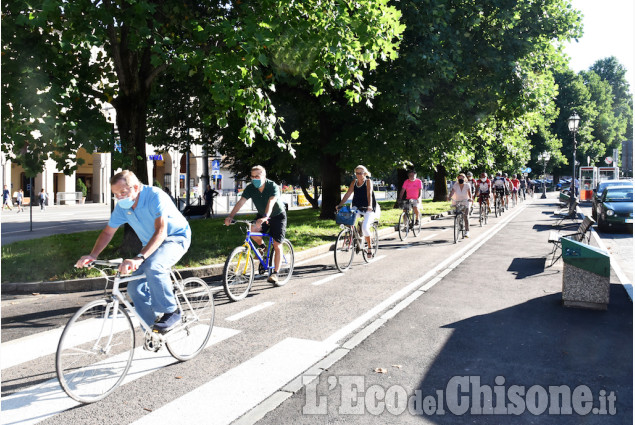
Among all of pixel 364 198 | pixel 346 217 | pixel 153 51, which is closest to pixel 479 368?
pixel 346 217

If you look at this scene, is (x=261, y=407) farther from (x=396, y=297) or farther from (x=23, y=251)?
(x=23, y=251)

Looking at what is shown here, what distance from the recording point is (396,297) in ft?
25.0

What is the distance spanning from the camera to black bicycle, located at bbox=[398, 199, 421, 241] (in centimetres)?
1507

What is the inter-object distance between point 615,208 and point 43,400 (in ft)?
57.5

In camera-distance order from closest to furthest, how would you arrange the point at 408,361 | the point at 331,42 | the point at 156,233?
the point at 156,233
the point at 408,361
the point at 331,42

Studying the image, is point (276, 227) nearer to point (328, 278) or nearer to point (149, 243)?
point (328, 278)

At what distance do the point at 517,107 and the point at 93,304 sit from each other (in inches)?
671

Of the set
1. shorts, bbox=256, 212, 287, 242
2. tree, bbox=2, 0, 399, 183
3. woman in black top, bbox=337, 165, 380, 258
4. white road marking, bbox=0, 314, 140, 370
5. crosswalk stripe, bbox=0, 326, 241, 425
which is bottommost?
white road marking, bbox=0, 314, 140, 370

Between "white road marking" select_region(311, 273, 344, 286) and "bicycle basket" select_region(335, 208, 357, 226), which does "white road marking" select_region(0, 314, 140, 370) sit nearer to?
"white road marking" select_region(311, 273, 344, 286)

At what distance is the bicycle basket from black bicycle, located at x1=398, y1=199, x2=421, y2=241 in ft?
15.8

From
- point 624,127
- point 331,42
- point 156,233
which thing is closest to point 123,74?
point 331,42

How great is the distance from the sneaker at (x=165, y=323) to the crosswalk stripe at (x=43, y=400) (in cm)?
42

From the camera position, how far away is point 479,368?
477 cm

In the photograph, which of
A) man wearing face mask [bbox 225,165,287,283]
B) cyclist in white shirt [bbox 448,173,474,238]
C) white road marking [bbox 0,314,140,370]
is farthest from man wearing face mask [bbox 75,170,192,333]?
cyclist in white shirt [bbox 448,173,474,238]
